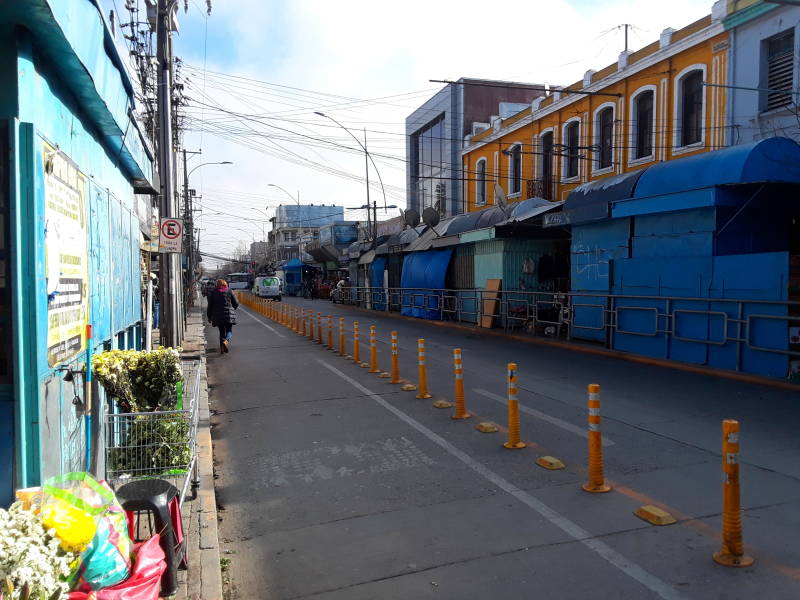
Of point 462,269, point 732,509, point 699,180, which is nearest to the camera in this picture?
point 732,509

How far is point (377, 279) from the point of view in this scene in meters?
36.2

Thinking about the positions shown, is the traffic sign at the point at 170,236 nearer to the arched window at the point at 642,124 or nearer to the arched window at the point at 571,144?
the arched window at the point at 642,124

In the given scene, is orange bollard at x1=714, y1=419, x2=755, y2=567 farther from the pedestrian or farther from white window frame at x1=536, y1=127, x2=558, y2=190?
white window frame at x1=536, y1=127, x2=558, y2=190

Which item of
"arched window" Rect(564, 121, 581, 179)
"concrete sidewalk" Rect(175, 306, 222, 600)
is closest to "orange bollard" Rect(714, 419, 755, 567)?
"concrete sidewalk" Rect(175, 306, 222, 600)

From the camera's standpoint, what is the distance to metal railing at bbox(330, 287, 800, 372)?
451 inches

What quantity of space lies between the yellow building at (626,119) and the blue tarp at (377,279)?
779cm

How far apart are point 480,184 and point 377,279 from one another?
8.10 meters

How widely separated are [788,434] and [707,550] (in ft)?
13.0

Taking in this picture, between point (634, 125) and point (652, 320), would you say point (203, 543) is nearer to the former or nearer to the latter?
point (652, 320)

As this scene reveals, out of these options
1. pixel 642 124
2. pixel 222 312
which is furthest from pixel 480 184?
pixel 222 312

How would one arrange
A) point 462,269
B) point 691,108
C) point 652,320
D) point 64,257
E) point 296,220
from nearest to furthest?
point 64,257, point 652,320, point 691,108, point 462,269, point 296,220

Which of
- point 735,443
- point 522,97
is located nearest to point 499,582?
point 735,443

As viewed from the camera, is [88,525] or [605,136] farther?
[605,136]

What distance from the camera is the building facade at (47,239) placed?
3354 mm
